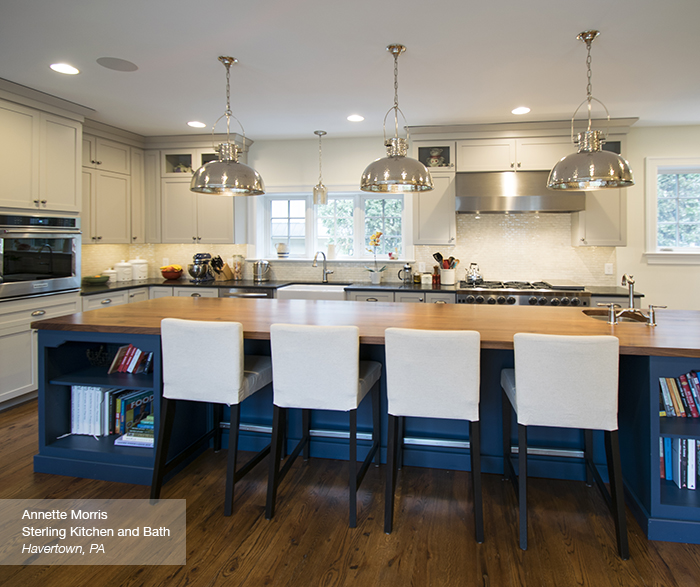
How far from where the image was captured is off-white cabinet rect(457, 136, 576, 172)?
4.66 metres

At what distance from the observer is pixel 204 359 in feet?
7.22

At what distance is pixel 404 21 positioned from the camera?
8.59ft

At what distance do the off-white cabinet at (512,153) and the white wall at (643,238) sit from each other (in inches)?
32.1

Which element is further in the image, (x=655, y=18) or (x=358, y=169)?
(x=358, y=169)

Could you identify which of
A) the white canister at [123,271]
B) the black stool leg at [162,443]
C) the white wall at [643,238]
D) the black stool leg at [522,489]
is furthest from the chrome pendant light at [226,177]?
the white wall at [643,238]

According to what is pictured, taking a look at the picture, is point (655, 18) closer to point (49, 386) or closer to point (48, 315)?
point (49, 386)

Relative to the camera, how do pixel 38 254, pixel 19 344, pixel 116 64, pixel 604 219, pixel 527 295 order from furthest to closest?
1. pixel 604 219
2. pixel 527 295
3. pixel 38 254
4. pixel 19 344
5. pixel 116 64

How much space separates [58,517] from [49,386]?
0.74 m

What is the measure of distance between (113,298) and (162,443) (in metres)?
2.99

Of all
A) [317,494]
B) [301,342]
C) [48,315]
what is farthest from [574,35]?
[48,315]

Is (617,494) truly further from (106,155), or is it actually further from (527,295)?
(106,155)

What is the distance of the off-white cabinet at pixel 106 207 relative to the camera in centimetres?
475

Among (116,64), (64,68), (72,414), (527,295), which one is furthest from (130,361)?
(527,295)

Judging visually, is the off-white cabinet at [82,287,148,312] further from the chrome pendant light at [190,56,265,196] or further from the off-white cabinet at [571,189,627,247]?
the off-white cabinet at [571,189,627,247]
